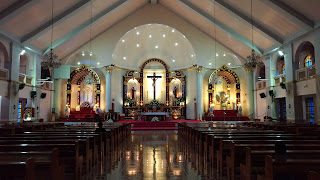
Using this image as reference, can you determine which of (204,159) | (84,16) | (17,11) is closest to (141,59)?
(84,16)

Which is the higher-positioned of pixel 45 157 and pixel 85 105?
pixel 85 105

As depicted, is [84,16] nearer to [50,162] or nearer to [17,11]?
[17,11]

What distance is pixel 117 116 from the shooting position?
891 inches

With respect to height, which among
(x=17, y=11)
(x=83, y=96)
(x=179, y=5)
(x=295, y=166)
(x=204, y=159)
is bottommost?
(x=204, y=159)

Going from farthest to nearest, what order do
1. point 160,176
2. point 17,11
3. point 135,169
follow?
point 17,11
point 135,169
point 160,176

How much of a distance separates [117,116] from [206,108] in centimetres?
932

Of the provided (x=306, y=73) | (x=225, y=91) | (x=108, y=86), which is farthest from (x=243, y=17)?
(x=108, y=86)

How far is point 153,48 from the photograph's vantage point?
2862 centimetres

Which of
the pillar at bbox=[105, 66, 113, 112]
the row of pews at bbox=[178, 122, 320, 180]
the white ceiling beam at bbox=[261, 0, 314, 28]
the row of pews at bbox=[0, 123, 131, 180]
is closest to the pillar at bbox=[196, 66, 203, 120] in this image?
the pillar at bbox=[105, 66, 113, 112]

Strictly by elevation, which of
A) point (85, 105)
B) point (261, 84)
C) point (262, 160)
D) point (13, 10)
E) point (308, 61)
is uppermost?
point (13, 10)

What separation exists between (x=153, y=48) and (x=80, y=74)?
8.62 meters

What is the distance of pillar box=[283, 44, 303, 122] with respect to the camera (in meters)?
17.3

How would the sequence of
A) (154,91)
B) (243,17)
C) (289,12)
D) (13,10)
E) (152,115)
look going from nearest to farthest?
(13,10) → (289,12) → (243,17) → (152,115) → (154,91)

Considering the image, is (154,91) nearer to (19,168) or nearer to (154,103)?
(154,103)
